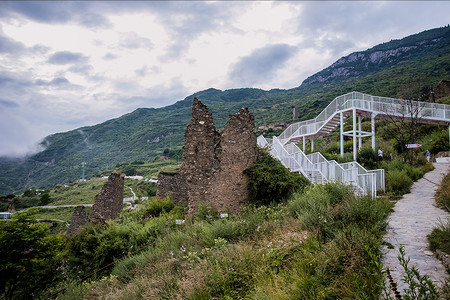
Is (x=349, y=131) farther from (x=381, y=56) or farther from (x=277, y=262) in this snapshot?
(x=381, y=56)

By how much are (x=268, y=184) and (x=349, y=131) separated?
45.0 feet

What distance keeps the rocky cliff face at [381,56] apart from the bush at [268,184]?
116511 millimetres

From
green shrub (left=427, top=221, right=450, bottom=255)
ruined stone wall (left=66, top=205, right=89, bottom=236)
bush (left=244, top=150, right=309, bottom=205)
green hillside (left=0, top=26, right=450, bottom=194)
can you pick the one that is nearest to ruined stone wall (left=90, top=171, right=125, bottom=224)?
ruined stone wall (left=66, top=205, right=89, bottom=236)

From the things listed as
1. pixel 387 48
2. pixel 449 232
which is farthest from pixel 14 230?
pixel 387 48

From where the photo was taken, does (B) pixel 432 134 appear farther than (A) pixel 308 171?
Yes

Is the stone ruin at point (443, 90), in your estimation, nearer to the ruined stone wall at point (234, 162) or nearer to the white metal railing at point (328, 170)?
the white metal railing at point (328, 170)

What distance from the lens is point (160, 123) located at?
131m

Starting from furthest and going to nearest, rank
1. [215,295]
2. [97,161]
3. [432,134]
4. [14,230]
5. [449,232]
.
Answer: [97,161] → [432,134] → [14,230] → [449,232] → [215,295]

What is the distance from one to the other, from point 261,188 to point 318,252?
637 centimetres

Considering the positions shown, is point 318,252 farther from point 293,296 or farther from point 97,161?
point 97,161

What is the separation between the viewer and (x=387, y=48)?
126250mm

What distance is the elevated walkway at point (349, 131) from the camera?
1379 cm

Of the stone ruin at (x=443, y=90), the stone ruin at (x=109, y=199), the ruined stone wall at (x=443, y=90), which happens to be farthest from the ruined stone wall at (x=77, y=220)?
the ruined stone wall at (x=443, y=90)

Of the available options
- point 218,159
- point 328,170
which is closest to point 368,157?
point 328,170
